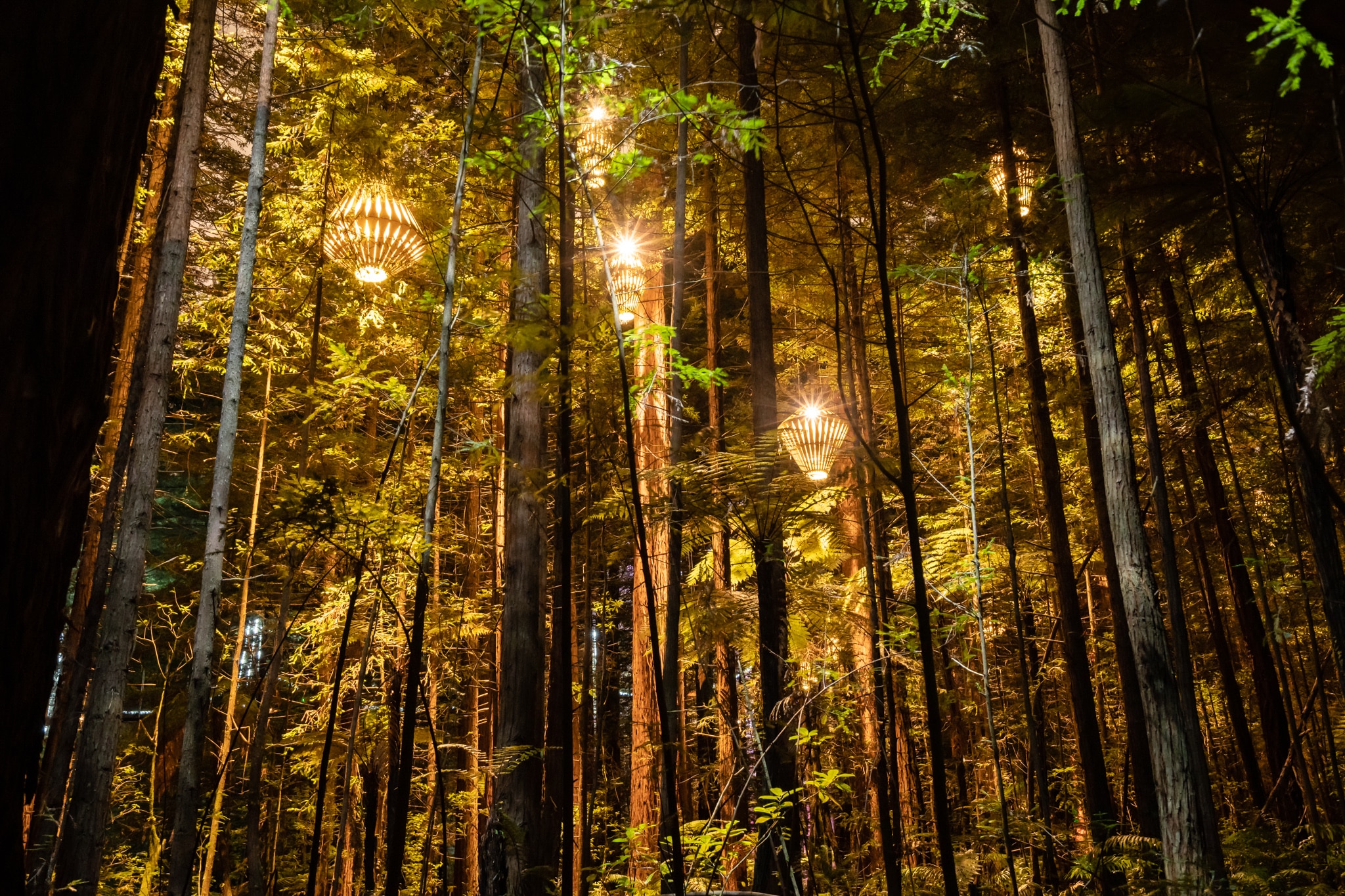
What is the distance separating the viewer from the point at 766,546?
16.3ft

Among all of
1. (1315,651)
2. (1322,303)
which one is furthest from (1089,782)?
(1322,303)

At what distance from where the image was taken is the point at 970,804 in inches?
347

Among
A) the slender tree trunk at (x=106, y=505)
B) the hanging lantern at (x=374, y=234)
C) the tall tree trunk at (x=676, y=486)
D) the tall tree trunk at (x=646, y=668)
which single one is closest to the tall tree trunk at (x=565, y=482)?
the tall tree trunk at (x=676, y=486)

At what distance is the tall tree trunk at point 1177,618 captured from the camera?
15.9ft

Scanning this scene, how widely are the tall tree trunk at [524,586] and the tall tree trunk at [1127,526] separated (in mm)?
4213

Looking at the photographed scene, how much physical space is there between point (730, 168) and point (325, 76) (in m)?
5.08

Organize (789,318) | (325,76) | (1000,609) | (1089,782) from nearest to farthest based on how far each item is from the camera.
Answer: (1089,782) → (325,76) → (789,318) → (1000,609)

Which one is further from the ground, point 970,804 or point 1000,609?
point 1000,609

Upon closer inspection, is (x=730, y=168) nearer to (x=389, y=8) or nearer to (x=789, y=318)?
(x=389, y=8)

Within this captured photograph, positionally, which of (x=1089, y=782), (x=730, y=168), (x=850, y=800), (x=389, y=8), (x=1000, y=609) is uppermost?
(x=389, y=8)

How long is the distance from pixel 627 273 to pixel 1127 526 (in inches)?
192

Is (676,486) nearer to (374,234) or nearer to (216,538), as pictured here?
(374,234)

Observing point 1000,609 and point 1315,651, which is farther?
point 1000,609

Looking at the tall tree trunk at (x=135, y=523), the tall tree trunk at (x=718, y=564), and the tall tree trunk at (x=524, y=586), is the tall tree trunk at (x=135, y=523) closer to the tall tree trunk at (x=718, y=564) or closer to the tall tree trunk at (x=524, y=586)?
the tall tree trunk at (x=524, y=586)
